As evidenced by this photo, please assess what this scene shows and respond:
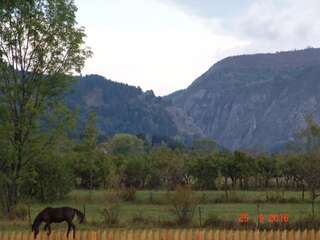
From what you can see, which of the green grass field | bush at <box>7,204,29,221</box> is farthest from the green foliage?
bush at <box>7,204,29,221</box>

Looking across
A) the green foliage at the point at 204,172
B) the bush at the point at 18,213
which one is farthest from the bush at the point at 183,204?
the green foliage at the point at 204,172

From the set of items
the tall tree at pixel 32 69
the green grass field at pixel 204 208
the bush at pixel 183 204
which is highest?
the tall tree at pixel 32 69

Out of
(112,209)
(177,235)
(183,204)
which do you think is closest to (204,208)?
(183,204)

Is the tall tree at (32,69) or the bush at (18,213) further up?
the tall tree at (32,69)

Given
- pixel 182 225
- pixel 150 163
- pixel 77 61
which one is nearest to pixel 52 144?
pixel 77 61

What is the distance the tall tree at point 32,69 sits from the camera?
27266 mm

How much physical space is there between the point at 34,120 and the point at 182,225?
31.2 ft

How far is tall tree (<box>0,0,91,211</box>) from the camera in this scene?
1073 inches

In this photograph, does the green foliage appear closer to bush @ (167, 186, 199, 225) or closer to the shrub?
the shrub

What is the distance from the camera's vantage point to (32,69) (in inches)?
1109

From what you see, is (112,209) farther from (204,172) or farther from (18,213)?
(204,172)

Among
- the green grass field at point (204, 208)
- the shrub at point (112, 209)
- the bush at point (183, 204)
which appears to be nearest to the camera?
the shrub at point (112, 209)

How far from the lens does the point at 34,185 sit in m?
46.1

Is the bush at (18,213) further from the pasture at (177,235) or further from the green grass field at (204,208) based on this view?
the pasture at (177,235)
